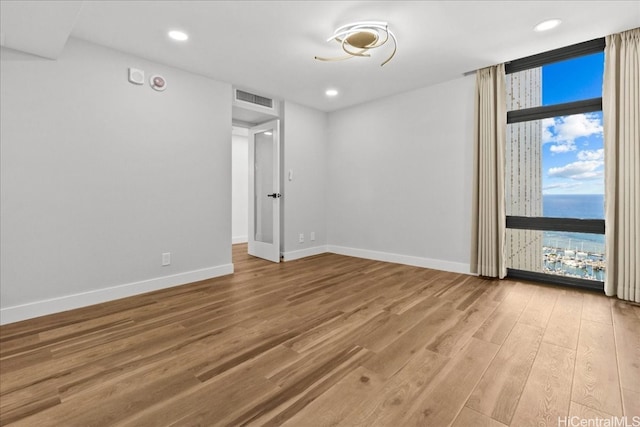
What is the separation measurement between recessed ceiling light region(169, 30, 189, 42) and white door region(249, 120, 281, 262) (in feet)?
6.18

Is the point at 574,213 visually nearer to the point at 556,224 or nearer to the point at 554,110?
the point at 556,224

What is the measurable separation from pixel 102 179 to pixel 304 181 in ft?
9.57

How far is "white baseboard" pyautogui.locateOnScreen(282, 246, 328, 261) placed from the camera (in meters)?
4.82

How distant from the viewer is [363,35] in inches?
106

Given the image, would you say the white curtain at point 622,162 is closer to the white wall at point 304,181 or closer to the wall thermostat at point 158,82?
the white wall at point 304,181

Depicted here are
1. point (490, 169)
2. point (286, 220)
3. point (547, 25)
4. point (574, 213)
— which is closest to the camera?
point (547, 25)

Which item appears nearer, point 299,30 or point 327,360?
point 327,360

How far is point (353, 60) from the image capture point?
3.34m

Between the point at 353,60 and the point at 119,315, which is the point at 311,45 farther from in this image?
the point at 119,315

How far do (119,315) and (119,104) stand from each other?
2122 millimetres

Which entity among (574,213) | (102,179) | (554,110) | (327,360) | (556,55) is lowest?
(327,360)

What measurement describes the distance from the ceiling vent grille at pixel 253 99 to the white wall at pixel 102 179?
36 centimetres

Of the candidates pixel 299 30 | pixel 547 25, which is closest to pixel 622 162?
pixel 547 25

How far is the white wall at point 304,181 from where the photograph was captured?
15.8 ft
